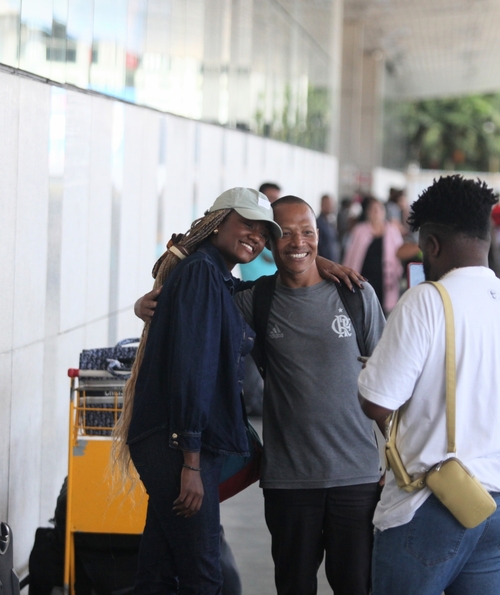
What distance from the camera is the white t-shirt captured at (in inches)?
96.0

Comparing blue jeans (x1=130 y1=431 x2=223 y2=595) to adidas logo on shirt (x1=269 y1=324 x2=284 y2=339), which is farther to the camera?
adidas logo on shirt (x1=269 y1=324 x2=284 y2=339)

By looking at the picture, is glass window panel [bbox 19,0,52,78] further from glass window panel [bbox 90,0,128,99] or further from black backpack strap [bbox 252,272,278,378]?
black backpack strap [bbox 252,272,278,378]

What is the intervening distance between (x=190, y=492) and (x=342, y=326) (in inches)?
31.6

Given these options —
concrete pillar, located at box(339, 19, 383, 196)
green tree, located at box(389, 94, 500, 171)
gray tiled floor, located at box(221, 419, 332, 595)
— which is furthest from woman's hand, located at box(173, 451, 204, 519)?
green tree, located at box(389, 94, 500, 171)

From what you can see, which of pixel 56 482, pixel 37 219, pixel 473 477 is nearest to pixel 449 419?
pixel 473 477

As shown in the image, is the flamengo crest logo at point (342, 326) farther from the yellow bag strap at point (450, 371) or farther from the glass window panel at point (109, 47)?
the glass window panel at point (109, 47)

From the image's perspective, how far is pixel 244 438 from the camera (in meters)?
3.07

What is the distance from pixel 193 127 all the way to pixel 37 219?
4.63 m

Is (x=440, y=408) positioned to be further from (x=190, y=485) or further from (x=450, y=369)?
(x=190, y=485)

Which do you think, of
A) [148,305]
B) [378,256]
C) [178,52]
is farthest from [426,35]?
[148,305]

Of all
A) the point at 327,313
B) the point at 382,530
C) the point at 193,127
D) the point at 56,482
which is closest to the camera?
the point at 382,530

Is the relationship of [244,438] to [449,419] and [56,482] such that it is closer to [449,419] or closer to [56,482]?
[449,419]

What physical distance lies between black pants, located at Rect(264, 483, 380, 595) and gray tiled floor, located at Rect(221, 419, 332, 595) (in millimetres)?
1478

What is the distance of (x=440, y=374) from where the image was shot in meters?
2.46
